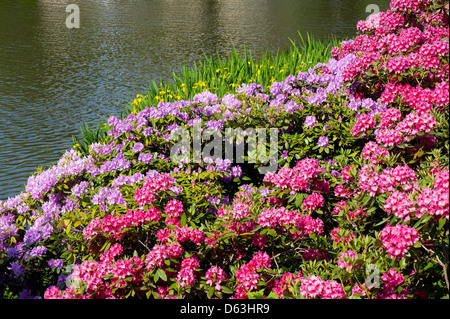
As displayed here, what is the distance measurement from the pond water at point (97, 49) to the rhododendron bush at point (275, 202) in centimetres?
173

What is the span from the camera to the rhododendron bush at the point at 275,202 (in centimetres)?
247

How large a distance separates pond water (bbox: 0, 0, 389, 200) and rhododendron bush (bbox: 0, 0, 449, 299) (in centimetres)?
173

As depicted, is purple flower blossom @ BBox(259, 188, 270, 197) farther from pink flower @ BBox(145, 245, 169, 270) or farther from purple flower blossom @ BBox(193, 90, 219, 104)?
purple flower blossom @ BBox(193, 90, 219, 104)

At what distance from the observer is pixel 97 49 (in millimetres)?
11461

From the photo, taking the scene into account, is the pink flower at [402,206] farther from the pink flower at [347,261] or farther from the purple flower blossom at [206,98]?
the purple flower blossom at [206,98]

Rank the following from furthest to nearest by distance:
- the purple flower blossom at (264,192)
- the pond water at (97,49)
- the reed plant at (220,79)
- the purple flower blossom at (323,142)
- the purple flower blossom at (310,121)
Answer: the pond water at (97,49)
the reed plant at (220,79)
the purple flower blossom at (310,121)
the purple flower blossom at (323,142)
the purple flower blossom at (264,192)

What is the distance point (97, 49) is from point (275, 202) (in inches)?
376

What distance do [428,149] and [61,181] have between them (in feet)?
9.47

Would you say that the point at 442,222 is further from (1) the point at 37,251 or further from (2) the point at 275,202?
(1) the point at 37,251

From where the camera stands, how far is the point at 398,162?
3252 mm

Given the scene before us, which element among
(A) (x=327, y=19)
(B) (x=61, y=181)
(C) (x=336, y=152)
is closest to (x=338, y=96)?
(C) (x=336, y=152)

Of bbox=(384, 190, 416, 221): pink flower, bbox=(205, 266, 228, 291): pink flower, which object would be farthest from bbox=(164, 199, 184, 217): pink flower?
bbox=(384, 190, 416, 221): pink flower

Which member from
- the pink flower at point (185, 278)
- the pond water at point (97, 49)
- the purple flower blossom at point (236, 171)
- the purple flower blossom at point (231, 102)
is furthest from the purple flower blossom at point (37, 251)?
the purple flower blossom at point (231, 102)

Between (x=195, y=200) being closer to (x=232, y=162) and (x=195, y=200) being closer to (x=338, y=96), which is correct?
(x=232, y=162)
